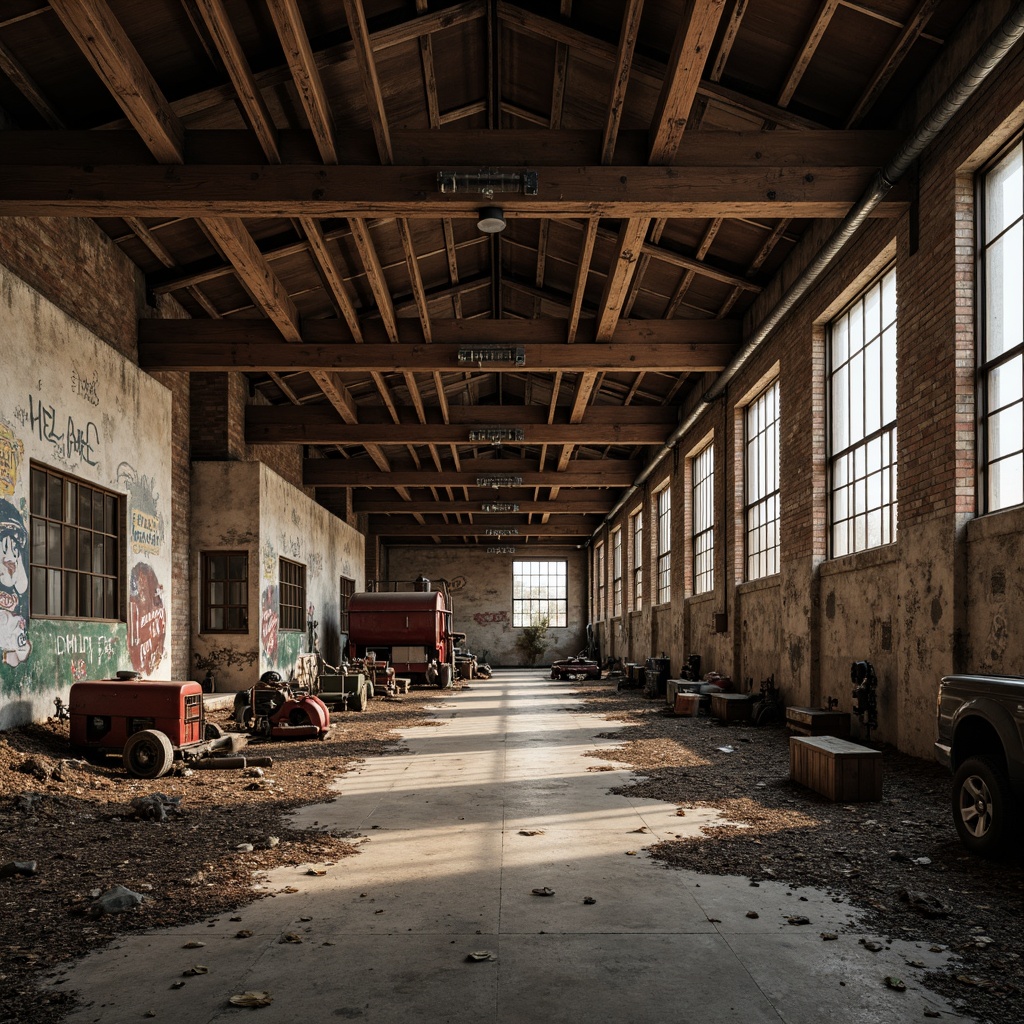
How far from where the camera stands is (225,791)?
8672mm

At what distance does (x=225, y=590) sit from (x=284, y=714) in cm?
562

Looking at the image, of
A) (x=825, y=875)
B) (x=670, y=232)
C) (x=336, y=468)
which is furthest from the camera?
(x=336, y=468)

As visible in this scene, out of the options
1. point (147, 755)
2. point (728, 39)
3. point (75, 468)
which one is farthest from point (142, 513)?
point (728, 39)

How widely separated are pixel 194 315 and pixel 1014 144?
42.1 ft

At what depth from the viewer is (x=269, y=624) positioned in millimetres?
18547

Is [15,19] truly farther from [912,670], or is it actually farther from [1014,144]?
[912,670]

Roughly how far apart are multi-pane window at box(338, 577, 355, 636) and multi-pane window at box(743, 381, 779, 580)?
14624 millimetres

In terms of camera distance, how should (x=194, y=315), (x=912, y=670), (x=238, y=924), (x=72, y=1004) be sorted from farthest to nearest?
(x=194, y=315), (x=912, y=670), (x=238, y=924), (x=72, y=1004)

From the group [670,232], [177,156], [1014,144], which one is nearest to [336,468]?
[670,232]

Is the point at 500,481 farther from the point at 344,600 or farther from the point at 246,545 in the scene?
the point at 246,545

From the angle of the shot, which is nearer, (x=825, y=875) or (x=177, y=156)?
(x=825, y=875)

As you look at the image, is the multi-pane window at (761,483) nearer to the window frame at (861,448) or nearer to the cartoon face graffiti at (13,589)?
the window frame at (861,448)

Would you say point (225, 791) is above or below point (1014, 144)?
below

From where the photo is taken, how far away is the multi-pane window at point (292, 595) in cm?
2092
